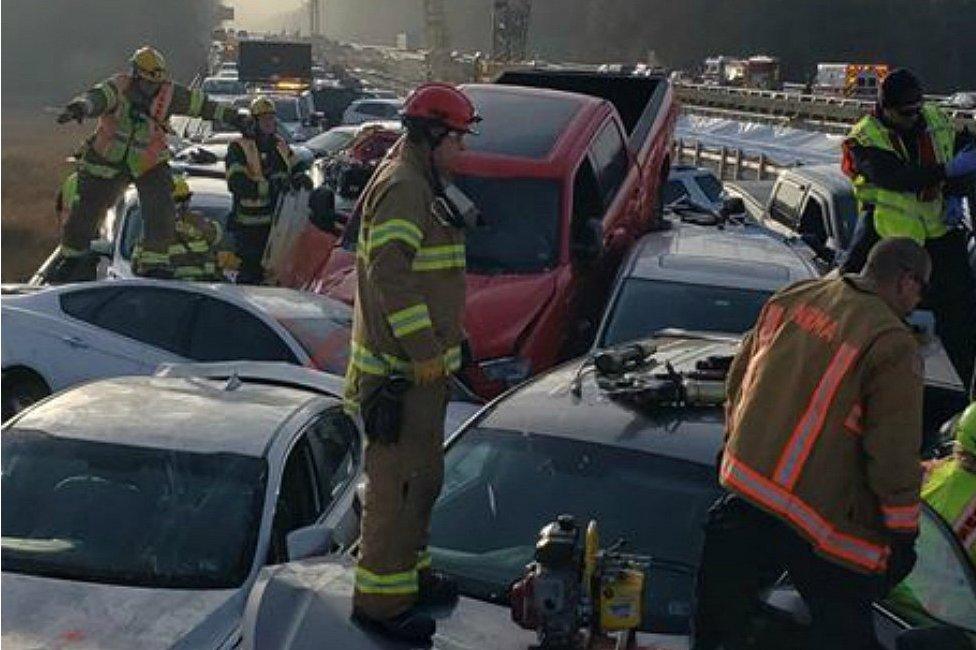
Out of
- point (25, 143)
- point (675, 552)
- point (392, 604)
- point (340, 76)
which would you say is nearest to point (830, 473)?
point (675, 552)

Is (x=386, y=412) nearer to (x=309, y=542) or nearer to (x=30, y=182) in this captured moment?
(x=309, y=542)

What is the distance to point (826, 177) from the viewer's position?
12.8 m

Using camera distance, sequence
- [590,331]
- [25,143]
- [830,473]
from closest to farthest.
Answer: [830,473] → [590,331] → [25,143]

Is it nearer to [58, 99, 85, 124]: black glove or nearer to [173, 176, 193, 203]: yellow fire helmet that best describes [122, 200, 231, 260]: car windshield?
[173, 176, 193, 203]: yellow fire helmet

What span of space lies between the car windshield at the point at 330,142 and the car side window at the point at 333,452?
1684 cm

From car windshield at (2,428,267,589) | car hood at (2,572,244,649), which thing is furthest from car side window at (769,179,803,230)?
car hood at (2,572,244,649)

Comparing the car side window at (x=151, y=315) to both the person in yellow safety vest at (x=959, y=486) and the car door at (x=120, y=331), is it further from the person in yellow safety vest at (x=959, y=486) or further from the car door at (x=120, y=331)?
the person in yellow safety vest at (x=959, y=486)

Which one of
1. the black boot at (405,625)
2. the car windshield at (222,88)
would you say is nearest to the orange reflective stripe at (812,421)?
the black boot at (405,625)

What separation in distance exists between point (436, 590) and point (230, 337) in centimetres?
438

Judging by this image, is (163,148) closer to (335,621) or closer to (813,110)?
(335,621)

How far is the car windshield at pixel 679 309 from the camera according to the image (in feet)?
26.7

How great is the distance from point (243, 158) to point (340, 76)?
53.5 meters

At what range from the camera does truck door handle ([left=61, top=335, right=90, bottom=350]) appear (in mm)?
8289

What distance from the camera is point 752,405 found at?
390 cm
